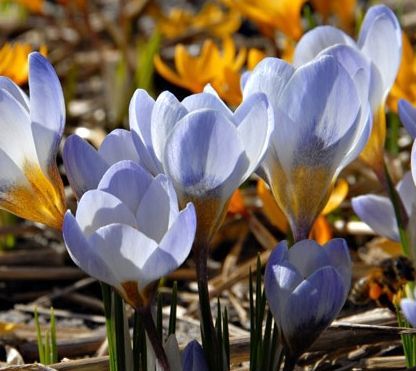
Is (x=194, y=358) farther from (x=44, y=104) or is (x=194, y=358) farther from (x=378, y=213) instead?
(x=378, y=213)

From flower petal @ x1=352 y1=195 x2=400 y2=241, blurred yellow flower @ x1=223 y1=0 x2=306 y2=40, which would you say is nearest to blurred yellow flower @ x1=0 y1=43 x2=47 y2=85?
blurred yellow flower @ x1=223 y1=0 x2=306 y2=40

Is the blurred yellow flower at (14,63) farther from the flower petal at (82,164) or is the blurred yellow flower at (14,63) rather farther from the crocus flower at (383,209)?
the flower petal at (82,164)

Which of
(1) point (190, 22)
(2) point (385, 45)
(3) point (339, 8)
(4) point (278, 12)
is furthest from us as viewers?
(1) point (190, 22)

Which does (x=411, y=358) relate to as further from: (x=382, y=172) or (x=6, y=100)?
(x=6, y=100)

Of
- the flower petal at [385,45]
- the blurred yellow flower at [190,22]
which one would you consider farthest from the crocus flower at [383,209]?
the blurred yellow flower at [190,22]

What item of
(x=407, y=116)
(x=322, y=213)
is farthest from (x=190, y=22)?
(x=407, y=116)

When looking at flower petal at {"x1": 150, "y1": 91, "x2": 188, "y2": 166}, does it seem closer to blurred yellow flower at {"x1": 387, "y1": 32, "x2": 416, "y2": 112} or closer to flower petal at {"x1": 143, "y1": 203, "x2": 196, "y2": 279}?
flower petal at {"x1": 143, "y1": 203, "x2": 196, "y2": 279}
